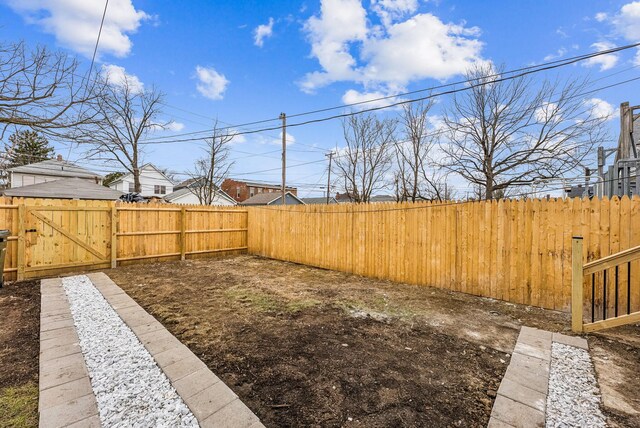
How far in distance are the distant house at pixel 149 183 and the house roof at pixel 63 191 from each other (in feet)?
42.4

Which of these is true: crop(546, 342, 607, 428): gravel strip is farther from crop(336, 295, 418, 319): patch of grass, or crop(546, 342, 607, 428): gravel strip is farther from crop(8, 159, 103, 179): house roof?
crop(8, 159, 103, 179): house roof

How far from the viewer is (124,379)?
228 centimetres

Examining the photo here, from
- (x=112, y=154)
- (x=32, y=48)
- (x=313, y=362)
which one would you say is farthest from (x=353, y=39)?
(x=112, y=154)

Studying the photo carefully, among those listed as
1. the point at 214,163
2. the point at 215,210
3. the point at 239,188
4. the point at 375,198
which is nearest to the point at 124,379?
the point at 215,210

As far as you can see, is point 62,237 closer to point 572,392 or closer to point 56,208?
point 56,208

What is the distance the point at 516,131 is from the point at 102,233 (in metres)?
12.5

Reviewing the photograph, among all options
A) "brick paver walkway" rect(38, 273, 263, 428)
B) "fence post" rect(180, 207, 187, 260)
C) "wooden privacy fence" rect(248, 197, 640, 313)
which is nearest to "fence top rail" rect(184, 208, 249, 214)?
"fence post" rect(180, 207, 187, 260)

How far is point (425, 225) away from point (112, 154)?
18204mm

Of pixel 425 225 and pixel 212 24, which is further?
pixel 212 24

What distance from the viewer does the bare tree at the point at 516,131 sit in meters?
7.64

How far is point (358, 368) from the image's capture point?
2543 millimetres

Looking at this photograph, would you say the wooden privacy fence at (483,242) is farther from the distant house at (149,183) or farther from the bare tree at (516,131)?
the distant house at (149,183)

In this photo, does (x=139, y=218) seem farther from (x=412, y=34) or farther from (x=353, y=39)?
(x=412, y=34)

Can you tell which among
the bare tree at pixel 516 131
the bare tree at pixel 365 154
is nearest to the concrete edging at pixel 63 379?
the bare tree at pixel 516 131
